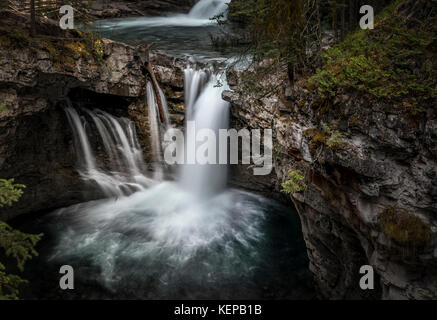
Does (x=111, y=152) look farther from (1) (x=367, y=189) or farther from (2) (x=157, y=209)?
(1) (x=367, y=189)

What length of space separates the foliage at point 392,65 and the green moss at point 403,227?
68.8 inches

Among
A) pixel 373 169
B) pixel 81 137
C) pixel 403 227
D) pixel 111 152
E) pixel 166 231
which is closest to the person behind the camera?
pixel 403 227

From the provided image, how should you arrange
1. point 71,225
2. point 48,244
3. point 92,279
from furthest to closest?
point 71,225 → point 48,244 → point 92,279

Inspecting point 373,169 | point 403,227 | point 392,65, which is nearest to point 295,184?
point 373,169

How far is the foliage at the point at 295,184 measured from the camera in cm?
549

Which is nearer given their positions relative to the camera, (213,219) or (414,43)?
(414,43)

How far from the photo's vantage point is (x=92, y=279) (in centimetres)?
752

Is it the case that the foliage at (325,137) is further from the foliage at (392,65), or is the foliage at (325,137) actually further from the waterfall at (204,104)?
the waterfall at (204,104)

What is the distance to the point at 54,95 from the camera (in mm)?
9078

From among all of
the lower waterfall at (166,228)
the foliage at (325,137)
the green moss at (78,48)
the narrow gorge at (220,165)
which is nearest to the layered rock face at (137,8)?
the narrow gorge at (220,165)

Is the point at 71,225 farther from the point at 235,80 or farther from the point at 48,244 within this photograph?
the point at 235,80

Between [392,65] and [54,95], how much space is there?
1003 centimetres


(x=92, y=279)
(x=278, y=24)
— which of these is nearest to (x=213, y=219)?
(x=92, y=279)
